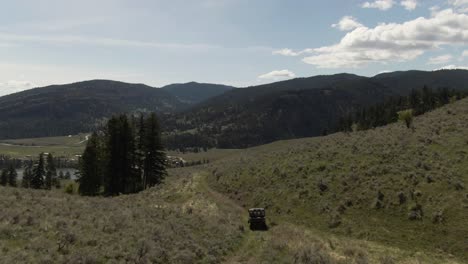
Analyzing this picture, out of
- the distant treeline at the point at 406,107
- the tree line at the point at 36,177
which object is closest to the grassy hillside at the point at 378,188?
the tree line at the point at 36,177

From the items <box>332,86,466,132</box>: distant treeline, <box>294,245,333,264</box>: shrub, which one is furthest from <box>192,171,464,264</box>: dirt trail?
<box>332,86,466,132</box>: distant treeline

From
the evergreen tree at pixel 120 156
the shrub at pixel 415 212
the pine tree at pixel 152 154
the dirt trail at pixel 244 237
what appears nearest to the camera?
the dirt trail at pixel 244 237

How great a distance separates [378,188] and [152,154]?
44.7m

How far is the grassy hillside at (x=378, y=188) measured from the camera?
26538 mm

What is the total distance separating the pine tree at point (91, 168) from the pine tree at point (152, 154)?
13555 mm

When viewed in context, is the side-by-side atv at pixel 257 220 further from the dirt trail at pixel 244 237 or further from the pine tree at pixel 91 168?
the pine tree at pixel 91 168

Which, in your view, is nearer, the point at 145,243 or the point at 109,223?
the point at 145,243

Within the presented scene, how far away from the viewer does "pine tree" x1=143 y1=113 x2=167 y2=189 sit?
67.6 m

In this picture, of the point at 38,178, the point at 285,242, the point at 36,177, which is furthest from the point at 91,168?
the point at 285,242

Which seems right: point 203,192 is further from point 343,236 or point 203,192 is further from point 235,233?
point 343,236

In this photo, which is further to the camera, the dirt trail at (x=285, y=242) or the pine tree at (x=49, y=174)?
the pine tree at (x=49, y=174)

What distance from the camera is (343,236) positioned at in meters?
27.2

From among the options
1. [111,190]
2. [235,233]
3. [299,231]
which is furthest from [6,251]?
[111,190]

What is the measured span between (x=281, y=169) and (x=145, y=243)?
26289mm
